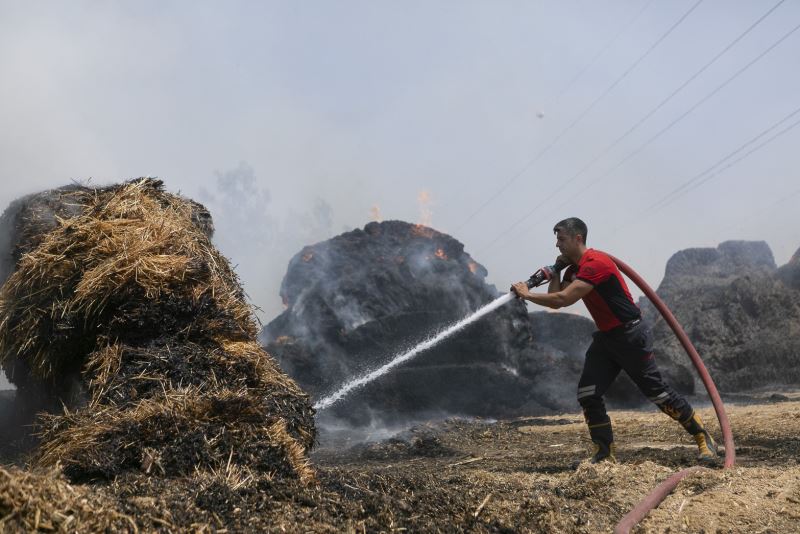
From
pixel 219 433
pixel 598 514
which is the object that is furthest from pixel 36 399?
pixel 598 514

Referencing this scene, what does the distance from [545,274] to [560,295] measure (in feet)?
2.56

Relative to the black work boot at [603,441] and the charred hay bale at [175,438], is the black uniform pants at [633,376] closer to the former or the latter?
the black work boot at [603,441]

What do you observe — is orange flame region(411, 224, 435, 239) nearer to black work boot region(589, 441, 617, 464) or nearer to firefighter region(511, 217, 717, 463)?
firefighter region(511, 217, 717, 463)

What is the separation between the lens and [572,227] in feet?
20.1

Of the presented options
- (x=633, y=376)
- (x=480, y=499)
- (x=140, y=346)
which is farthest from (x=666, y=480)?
(x=140, y=346)

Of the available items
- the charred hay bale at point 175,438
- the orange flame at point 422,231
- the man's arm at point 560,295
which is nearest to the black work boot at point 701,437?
the man's arm at point 560,295

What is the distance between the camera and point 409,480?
158 inches

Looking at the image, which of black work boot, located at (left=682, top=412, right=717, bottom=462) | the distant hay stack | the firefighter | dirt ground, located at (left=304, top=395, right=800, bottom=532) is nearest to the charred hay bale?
the distant hay stack

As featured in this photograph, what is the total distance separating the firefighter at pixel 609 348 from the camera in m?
5.73

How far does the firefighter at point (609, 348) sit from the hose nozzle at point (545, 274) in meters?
0.36

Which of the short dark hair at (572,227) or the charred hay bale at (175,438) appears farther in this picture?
the short dark hair at (572,227)

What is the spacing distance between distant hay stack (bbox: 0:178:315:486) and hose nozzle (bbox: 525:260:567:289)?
8.97ft

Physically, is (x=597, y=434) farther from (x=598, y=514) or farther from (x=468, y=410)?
(x=468, y=410)

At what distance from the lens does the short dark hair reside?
20.1 feet
